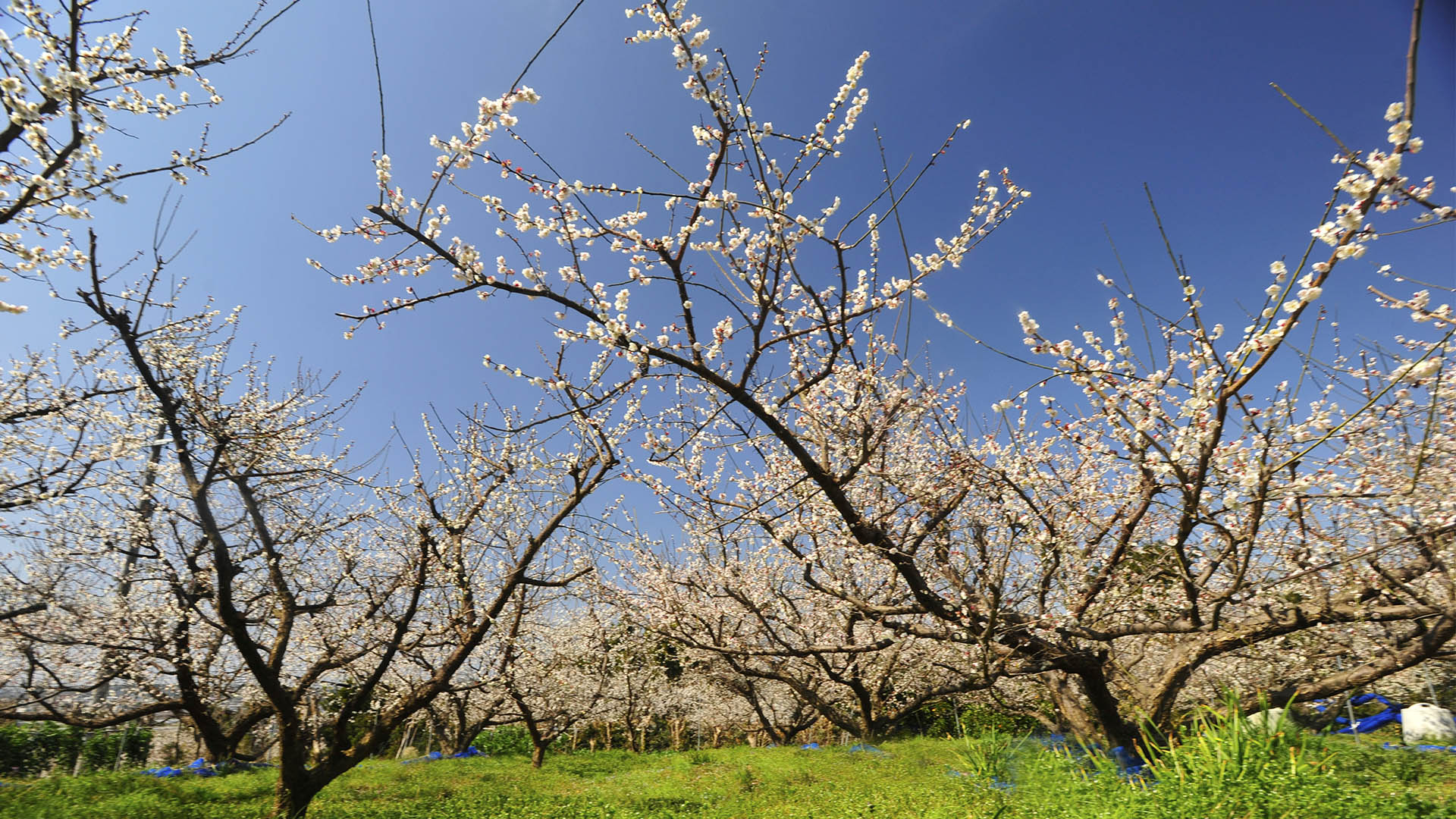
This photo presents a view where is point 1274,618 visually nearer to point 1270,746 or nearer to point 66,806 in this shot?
point 1270,746

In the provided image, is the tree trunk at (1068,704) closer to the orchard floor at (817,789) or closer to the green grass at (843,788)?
the green grass at (843,788)

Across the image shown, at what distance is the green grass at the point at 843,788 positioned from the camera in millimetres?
3258

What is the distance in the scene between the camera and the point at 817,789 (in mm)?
8234

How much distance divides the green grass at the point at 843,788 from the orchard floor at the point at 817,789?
0.02m

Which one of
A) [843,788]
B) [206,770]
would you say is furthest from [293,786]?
[843,788]

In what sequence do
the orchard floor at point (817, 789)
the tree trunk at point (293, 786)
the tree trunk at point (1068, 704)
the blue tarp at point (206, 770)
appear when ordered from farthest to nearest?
the blue tarp at point (206, 770) < the tree trunk at point (293, 786) < the tree trunk at point (1068, 704) < the orchard floor at point (817, 789)

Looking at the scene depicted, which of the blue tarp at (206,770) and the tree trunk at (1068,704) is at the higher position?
the tree trunk at (1068,704)

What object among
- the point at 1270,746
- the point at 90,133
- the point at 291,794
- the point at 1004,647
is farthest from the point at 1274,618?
the point at 291,794

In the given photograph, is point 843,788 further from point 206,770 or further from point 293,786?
point 206,770

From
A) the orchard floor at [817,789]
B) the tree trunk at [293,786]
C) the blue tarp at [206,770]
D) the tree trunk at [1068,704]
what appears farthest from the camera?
the blue tarp at [206,770]

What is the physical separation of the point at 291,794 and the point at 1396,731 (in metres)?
21.6

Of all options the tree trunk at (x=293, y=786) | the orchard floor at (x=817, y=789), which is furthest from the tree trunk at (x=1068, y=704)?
the tree trunk at (x=293, y=786)

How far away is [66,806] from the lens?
6305 millimetres

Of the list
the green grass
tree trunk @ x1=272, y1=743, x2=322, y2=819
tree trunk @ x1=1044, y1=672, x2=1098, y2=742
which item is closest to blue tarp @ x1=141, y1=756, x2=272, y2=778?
the green grass
